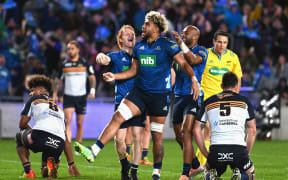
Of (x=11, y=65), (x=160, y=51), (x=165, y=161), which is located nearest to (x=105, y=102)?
(x=11, y=65)

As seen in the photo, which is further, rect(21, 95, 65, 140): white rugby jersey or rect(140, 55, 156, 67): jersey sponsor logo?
rect(21, 95, 65, 140): white rugby jersey

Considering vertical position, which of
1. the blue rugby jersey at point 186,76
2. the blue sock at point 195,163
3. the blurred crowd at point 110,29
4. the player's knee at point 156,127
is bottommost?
the blue sock at point 195,163

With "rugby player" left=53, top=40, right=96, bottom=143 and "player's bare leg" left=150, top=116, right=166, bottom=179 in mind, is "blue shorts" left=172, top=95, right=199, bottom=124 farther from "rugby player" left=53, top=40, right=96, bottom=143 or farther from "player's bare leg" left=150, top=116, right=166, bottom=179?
"rugby player" left=53, top=40, right=96, bottom=143

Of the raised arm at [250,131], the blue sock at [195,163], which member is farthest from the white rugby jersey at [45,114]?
the raised arm at [250,131]

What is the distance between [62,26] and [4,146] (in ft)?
20.9

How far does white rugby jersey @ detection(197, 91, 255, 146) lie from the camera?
25.4 feet

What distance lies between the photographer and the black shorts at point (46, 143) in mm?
9250

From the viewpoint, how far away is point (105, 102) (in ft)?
64.7

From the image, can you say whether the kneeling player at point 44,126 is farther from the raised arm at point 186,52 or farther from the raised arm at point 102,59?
the raised arm at point 186,52

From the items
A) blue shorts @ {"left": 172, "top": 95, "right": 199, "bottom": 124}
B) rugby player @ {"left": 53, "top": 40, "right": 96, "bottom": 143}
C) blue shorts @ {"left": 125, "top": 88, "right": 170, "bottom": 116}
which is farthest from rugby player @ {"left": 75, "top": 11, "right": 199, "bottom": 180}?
rugby player @ {"left": 53, "top": 40, "right": 96, "bottom": 143}

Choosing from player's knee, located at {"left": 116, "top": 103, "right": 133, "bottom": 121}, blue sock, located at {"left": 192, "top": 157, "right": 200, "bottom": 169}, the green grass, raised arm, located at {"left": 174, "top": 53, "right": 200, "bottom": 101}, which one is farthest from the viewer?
the green grass

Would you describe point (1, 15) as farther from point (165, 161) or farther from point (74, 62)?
point (165, 161)

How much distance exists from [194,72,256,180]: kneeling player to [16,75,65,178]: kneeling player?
2.54 metres

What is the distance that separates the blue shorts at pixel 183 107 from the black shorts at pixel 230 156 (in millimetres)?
1724
